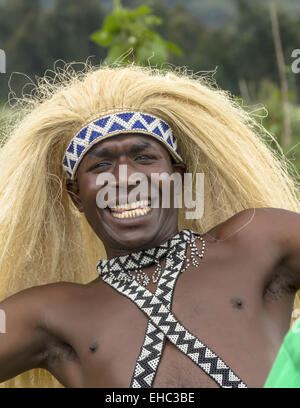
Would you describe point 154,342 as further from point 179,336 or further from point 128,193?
point 128,193

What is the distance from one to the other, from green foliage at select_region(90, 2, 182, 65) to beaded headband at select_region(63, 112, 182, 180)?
60.6 inches

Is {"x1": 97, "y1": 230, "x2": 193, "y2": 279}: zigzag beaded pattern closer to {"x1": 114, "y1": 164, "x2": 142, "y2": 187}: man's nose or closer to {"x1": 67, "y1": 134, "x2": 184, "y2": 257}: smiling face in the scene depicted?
{"x1": 67, "y1": 134, "x2": 184, "y2": 257}: smiling face

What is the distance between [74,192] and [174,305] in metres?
0.60

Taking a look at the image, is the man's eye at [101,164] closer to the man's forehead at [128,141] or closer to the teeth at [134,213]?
the man's forehead at [128,141]

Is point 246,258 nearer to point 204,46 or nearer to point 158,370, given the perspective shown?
point 158,370

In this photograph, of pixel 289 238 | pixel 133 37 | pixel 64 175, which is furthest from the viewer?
pixel 133 37

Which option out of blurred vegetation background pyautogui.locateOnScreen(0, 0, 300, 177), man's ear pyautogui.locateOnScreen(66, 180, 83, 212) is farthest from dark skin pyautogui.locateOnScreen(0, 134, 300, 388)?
blurred vegetation background pyautogui.locateOnScreen(0, 0, 300, 177)

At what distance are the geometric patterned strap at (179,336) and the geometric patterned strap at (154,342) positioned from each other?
2 centimetres

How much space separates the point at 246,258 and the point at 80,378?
0.62 meters

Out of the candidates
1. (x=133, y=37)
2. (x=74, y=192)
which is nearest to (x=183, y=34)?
(x=133, y=37)

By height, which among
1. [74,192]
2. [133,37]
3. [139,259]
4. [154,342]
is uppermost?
[133,37]

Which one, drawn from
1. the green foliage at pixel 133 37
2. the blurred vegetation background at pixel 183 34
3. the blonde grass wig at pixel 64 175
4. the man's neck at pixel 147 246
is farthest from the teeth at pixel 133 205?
the blurred vegetation background at pixel 183 34

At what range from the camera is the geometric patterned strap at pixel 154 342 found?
7.77 feet

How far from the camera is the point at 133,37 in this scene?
14.4 feet
